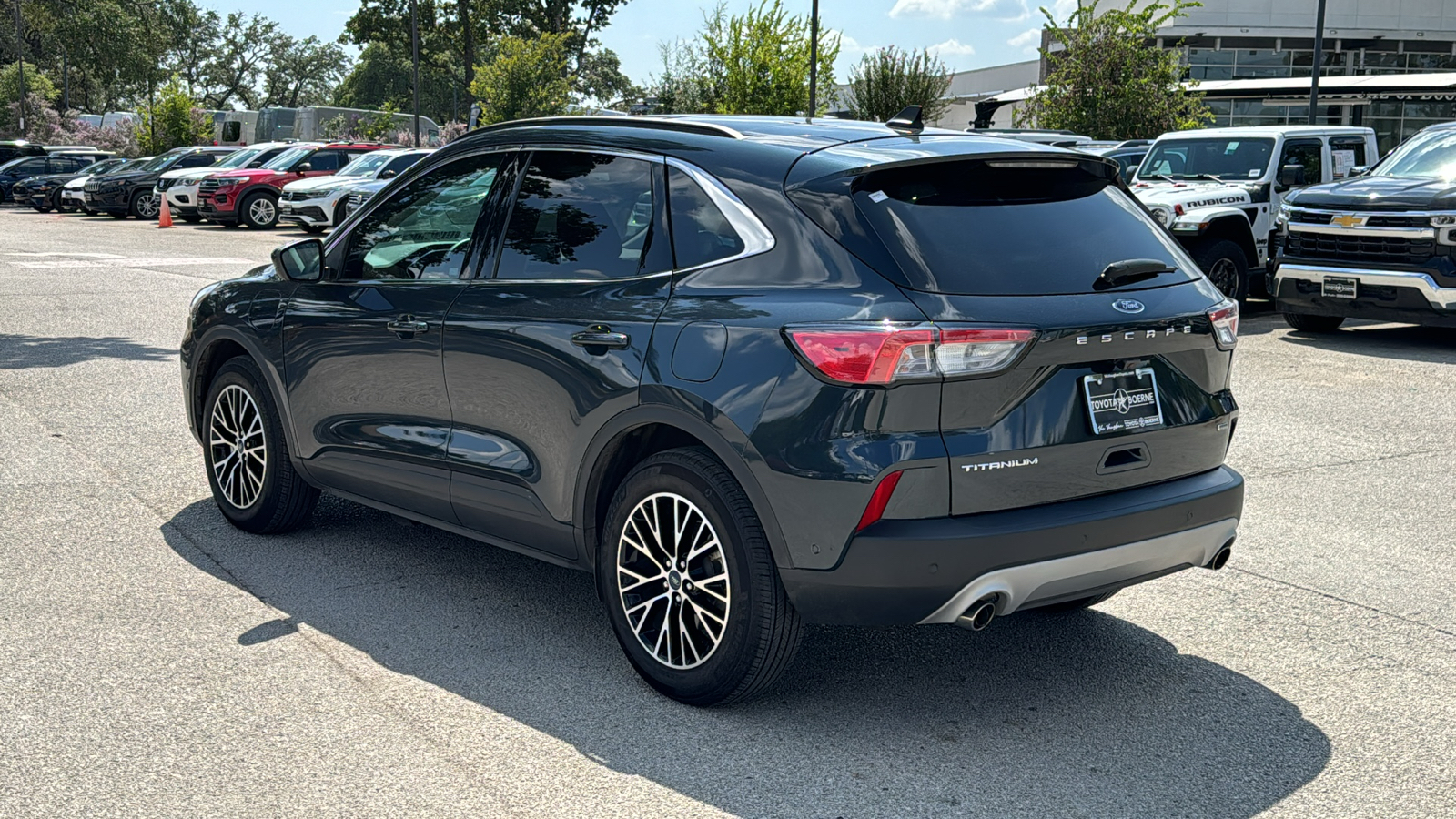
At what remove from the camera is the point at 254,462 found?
6.19m

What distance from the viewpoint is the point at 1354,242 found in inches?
500

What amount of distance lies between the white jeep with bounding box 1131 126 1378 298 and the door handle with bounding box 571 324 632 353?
1059 cm

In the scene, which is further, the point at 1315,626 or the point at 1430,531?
the point at 1430,531

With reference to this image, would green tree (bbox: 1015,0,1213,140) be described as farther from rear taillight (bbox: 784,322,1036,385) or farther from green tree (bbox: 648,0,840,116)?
rear taillight (bbox: 784,322,1036,385)

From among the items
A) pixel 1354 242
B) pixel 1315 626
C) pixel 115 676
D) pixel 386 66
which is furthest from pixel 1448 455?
pixel 386 66

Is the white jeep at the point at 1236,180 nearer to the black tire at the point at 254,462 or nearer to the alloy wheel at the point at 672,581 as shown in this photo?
the black tire at the point at 254,462

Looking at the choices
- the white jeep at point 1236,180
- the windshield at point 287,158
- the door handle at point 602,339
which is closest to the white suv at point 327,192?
the windshield at point 287,158

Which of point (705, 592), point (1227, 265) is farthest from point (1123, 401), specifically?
point (1227, 265)

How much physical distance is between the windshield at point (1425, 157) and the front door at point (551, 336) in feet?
34.8

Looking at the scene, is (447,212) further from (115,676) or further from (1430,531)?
(1430,531)

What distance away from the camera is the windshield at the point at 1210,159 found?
15.4 metres

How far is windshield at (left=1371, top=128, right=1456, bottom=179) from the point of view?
512 inches

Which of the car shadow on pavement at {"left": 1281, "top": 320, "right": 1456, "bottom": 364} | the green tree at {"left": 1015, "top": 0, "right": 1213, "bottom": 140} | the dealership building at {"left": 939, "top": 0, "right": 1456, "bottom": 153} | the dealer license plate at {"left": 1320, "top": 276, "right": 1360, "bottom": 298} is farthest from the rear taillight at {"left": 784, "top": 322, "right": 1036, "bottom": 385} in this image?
the dealership building at {"left": 939, "top": 0, "right": 1456, "bottom": 153}

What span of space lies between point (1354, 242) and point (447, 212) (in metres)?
9.92
